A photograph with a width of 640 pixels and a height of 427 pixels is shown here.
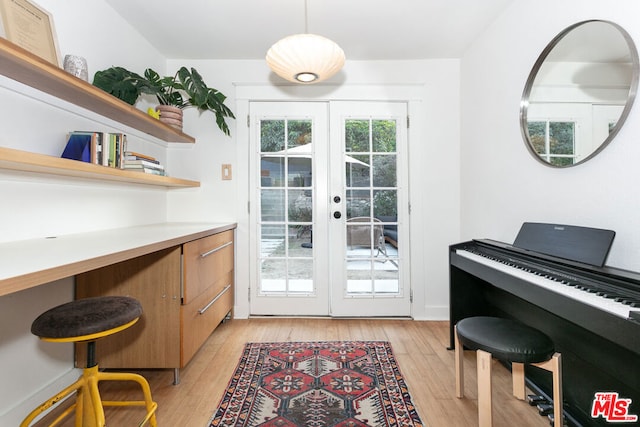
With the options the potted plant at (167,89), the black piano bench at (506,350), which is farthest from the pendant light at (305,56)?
the black piano bench at (506,350)

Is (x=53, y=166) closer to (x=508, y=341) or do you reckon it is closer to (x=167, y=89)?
(x=167, y=89)

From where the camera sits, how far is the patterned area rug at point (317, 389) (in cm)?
144

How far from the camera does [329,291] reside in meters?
2.75

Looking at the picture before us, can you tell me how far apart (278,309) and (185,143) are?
5.69 feet

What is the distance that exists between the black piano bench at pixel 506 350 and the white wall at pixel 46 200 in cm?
202

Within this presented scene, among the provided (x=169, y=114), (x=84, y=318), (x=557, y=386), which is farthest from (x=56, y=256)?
(x=557, y=386)

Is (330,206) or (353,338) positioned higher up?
(330,206)

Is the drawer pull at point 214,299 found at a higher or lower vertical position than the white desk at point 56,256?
lower

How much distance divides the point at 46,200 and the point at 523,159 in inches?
105

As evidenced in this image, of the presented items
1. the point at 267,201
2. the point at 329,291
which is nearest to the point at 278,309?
the point at 329,291

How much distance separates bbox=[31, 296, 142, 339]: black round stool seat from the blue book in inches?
29.2

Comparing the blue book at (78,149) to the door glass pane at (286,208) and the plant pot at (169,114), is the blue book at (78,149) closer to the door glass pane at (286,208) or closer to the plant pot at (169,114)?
the plant pot at (169,114)

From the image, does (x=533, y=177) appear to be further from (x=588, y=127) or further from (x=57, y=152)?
(x=57, y=152)

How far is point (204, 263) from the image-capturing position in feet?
6.45
